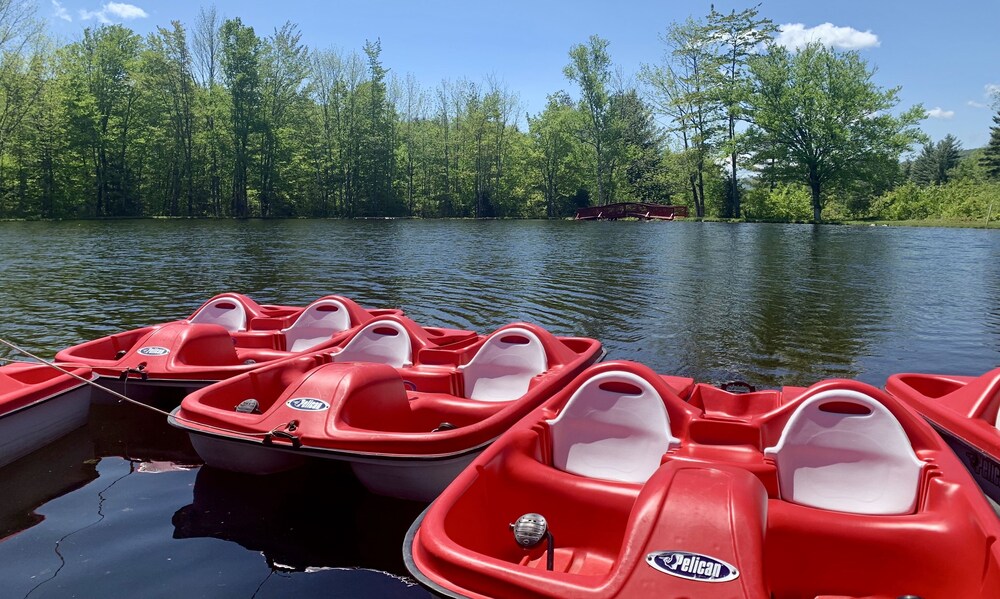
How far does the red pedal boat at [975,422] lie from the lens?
4934mm

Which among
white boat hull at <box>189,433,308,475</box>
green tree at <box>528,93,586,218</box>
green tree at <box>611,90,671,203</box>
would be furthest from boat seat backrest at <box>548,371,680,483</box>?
green tree at <box>528,93,586,218</box>

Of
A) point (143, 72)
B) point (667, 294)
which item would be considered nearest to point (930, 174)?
point (667, 294)

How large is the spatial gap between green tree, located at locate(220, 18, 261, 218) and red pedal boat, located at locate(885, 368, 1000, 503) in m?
59.9

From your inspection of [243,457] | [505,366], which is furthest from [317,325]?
[243,457]

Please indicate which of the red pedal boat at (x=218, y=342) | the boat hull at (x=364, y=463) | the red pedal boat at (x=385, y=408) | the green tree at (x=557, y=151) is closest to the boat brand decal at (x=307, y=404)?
A: the red pedal boat at (x=385, y=408)

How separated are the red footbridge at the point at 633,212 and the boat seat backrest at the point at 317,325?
169 ft

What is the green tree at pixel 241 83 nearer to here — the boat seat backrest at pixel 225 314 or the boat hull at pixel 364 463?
the boat seat backrest at pixel 225 314

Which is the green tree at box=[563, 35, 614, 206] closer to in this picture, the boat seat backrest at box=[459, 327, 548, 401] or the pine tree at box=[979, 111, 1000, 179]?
the pine tree at box=[979, 111, 1000, 179]

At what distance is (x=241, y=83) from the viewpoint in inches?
2217

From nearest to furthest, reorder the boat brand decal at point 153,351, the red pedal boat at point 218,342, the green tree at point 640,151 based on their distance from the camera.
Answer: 1. the red pedal boat at point 218,342
2. the boat brand decal at point 153,351
3. the green tree at point 640,151

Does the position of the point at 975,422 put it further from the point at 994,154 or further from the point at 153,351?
the point at 994,154

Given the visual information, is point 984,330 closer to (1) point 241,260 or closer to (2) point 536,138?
(1) point 241,260

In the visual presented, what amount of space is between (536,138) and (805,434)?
6713cm

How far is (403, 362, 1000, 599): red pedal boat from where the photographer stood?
9.36 ft
